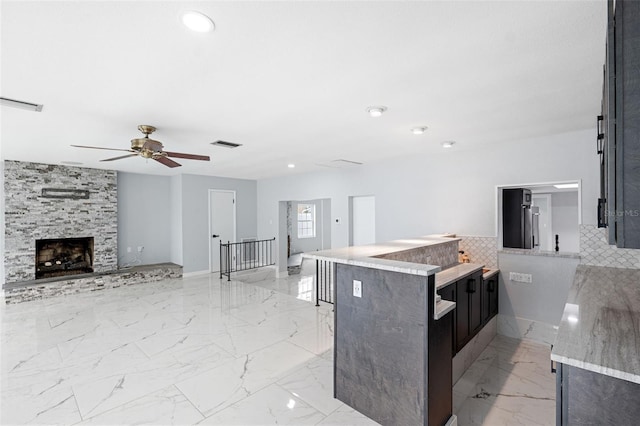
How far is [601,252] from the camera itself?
360cm

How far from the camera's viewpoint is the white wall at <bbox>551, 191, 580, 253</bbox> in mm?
7129

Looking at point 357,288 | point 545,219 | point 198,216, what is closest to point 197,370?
point 357,288

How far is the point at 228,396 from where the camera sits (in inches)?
107

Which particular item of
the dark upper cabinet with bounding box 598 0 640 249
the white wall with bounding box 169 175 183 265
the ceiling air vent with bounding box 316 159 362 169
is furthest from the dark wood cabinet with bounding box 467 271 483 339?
the white wall with bounding box 169 175 183 265

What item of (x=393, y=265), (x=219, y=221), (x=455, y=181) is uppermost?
(x=455, y=181)

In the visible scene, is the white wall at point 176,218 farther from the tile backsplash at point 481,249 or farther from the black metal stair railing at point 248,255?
the tile backsplash at point 481,249

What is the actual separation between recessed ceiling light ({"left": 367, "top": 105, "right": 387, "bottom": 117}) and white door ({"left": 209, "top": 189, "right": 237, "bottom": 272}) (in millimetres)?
6101

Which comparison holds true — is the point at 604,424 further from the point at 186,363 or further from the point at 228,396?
the point at 186,363

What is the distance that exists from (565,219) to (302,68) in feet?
25.5

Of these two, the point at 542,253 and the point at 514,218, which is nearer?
the point at 542,253

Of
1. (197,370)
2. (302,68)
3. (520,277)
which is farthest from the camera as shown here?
(520,277)

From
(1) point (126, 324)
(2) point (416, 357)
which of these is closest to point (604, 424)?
(2) point (416, 357)

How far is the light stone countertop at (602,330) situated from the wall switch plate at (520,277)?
1470 millimetres

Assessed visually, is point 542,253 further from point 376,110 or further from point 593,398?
point 593,398
